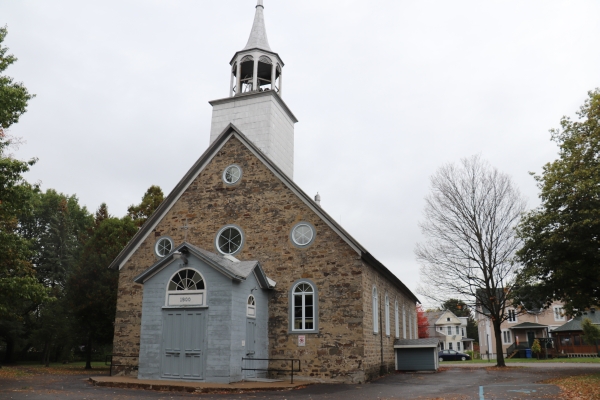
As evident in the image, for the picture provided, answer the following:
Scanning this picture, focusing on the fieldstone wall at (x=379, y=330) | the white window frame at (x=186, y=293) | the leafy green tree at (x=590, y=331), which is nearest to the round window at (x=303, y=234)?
the fieldstone wall at (x=379, y=330)

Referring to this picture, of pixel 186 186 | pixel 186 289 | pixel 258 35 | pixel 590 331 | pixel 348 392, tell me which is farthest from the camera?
pixel 590 331

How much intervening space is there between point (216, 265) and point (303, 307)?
400 centimetres

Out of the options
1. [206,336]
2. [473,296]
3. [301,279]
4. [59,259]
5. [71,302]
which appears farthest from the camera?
[59,259]

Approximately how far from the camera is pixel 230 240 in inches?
776

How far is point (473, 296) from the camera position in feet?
92.1

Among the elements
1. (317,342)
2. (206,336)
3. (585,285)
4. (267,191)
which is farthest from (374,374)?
(585,285)

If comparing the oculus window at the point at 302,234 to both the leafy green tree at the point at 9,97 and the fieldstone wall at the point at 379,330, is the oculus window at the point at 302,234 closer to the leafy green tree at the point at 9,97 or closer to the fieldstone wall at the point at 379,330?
the fieldstone wall at the point at 379,330

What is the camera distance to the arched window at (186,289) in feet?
52.9

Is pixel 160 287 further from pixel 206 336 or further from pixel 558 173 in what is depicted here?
pixel 558 173

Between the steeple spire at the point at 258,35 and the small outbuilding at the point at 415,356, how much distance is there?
16459 mm

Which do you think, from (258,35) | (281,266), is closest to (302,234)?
(281,266)

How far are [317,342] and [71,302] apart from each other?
15208mm

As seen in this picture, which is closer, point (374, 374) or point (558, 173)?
point (374, 374)

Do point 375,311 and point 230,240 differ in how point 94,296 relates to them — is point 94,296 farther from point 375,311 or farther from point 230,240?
point 375,311
